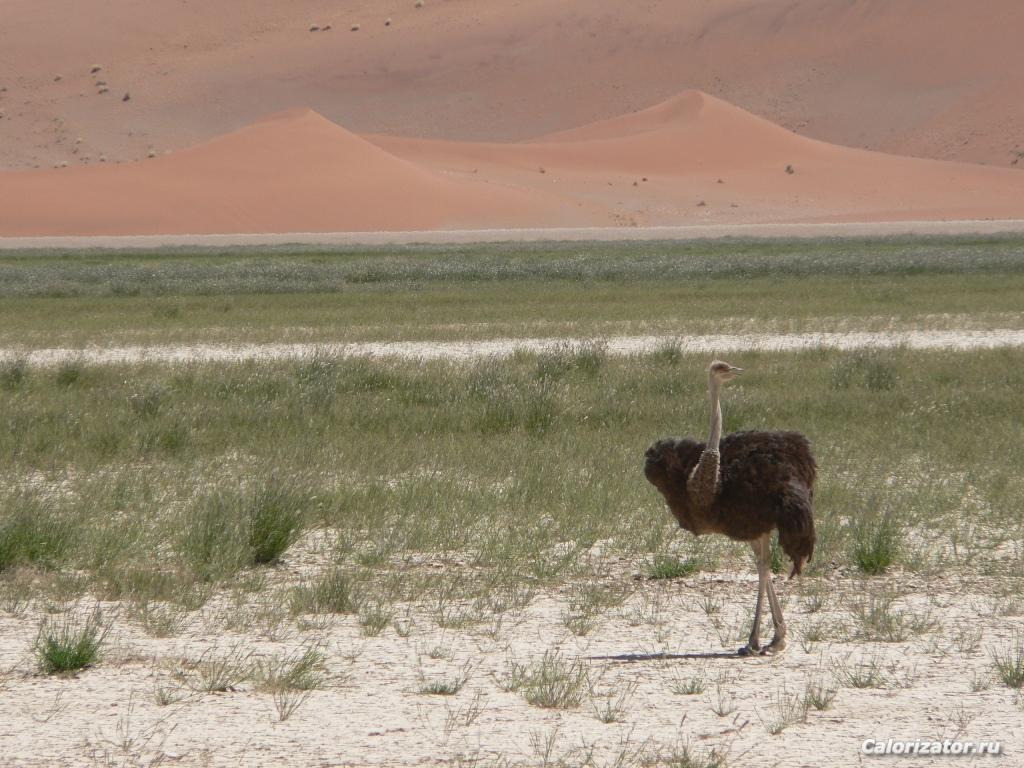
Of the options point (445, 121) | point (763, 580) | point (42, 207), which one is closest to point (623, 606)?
point (763, 580)

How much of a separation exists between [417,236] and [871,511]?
58285mm

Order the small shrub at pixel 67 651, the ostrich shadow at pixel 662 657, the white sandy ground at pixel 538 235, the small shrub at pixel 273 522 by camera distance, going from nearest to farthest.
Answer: the small shrub at pixel 67 651 → the ostrich shadow at pixel 662 657 → the small shrub at pixel 273 522 → the white sandy ground at pixel 538 235

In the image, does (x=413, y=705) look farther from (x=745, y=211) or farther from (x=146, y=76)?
(x=146, y=76)

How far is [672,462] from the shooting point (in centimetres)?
733

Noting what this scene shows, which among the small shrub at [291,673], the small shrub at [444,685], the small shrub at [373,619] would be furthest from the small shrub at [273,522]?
the small shrub at [444,685]

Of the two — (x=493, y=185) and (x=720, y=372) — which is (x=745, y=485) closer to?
(x=720, y=372)

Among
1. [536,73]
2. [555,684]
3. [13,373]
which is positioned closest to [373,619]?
[555,684]

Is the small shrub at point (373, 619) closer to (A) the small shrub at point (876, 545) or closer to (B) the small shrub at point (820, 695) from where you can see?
(B) the small shrub at point (820, 695)

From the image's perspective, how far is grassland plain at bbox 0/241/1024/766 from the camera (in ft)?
20.2

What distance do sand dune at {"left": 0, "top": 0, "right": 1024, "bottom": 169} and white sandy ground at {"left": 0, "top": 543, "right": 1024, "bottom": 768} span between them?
→ 98.3 meters

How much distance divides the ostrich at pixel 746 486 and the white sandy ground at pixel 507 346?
1211cm

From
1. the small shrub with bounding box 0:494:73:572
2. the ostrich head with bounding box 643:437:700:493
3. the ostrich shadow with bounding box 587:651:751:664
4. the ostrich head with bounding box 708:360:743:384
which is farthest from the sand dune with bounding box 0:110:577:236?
the ostrich shadow with bounding box 587:651:751:664

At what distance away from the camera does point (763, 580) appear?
7.18m

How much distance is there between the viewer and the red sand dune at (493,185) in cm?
7744
